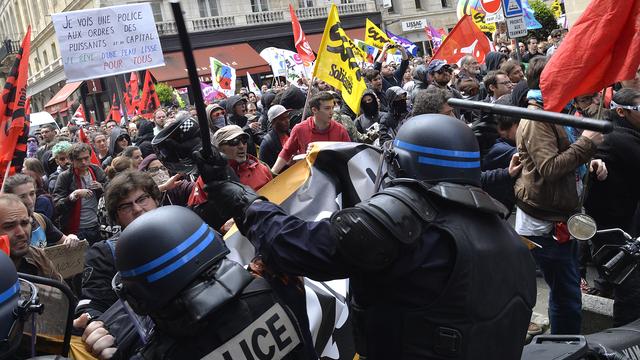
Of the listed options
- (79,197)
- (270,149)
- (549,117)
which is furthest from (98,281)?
(270,149)

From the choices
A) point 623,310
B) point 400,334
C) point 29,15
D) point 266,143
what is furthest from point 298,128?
point 29,15

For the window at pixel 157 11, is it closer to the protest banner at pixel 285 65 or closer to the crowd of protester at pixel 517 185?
the protest banner at pixel 285 65

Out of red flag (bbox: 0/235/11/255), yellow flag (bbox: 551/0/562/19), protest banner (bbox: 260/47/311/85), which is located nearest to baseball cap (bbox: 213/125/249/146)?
red flag (bbox: 0/235/11/255)

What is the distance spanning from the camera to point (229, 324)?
1.94 metres

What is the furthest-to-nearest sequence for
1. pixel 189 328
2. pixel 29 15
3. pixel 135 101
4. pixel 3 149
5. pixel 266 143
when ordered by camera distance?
pixel 29 15
pixel 135 101
pixel 266 143
pixel 3 149
pixel 189 328

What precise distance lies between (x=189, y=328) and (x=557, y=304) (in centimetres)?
279

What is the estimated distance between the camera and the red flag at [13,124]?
436 cm

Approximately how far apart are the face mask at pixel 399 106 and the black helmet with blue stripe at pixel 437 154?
4834 millimetres

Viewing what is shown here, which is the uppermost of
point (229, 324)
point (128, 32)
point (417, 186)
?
point (128, 32)

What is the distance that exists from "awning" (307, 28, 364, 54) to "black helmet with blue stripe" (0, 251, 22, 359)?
35.1 m

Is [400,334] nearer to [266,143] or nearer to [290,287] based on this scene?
[290,287]

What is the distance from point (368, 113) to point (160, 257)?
6167mm

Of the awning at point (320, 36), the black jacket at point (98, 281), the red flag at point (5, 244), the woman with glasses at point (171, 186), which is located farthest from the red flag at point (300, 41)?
the awning at point (320, 36)

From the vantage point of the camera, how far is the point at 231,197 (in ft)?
7.80
